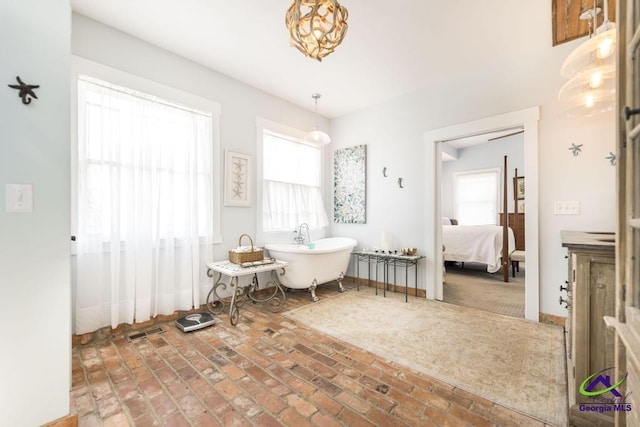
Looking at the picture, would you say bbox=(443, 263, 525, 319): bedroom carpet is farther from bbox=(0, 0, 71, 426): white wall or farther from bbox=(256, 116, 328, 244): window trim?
bbox=(0, 0, 71, 426): white wall

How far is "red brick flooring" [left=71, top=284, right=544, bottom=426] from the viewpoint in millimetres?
1409

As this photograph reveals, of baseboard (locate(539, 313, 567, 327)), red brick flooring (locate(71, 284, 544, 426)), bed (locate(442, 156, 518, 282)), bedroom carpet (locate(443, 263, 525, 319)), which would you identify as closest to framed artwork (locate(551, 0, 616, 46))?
bed (locate(442, 156, 518, 282))

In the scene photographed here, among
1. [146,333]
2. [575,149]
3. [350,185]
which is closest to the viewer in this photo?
[146,333]

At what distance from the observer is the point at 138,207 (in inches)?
97.5

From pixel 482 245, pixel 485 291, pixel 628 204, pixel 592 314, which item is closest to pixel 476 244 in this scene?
pixel 482 245

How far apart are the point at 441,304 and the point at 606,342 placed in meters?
2.04

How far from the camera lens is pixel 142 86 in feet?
8.43

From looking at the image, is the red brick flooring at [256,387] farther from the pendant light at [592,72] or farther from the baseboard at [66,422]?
the pendant light at [592,72]

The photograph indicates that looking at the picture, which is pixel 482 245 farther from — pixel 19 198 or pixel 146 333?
pixel 19 198

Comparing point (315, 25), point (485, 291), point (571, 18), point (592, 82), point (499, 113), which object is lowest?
point (485, 291)

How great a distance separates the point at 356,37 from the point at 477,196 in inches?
237

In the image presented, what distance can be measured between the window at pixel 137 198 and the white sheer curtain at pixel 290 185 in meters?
0.83

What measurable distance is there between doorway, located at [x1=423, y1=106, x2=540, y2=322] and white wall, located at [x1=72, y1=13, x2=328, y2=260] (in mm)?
1941

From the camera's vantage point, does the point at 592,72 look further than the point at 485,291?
No
